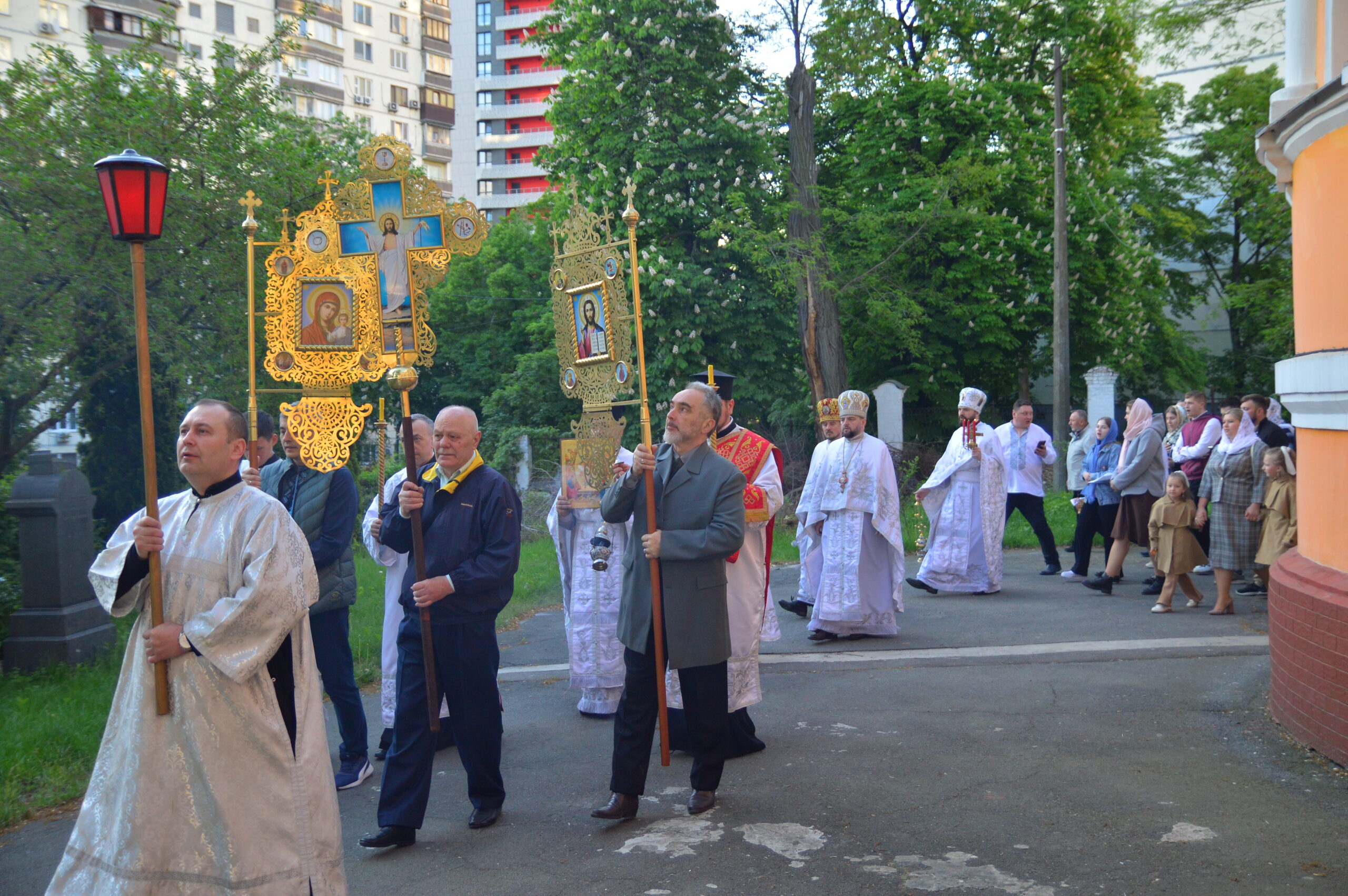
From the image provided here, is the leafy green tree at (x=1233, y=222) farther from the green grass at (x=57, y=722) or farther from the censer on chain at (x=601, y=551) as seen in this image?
the censer on chain at (x=601, y=551)

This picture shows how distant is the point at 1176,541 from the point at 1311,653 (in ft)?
14.9

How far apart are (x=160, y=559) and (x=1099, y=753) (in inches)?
180

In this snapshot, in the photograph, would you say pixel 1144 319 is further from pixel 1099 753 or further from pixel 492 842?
pixel 492 842

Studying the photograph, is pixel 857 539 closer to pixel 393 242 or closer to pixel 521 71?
pixel 393 242

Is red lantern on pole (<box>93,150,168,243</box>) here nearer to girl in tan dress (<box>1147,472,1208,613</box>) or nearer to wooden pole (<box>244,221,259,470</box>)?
wooden pole (<box>244,221,259,470</box>)

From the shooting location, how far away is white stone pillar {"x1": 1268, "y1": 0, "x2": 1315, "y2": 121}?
6.09 meters

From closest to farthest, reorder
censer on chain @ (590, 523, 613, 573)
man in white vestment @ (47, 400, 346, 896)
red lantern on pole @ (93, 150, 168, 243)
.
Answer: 1. man in white vestment @ (47, 400, 346, 896)
2. red lantern on pole @ (93, 150, 168, 243)
3. censer on chain @ (590, 523, 613, 573)

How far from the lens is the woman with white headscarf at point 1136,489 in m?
11.1

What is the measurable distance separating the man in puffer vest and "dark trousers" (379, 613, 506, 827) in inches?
36.9

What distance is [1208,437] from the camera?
12.1 meters

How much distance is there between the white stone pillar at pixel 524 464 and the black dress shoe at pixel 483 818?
1669cm

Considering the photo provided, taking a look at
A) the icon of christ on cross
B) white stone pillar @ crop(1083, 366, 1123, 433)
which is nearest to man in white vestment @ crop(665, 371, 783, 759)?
the icon of christ on cross

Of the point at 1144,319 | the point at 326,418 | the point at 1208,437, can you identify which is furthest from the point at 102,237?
the point at 1144,319

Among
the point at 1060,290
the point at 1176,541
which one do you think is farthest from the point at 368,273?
the point at 1060,290
